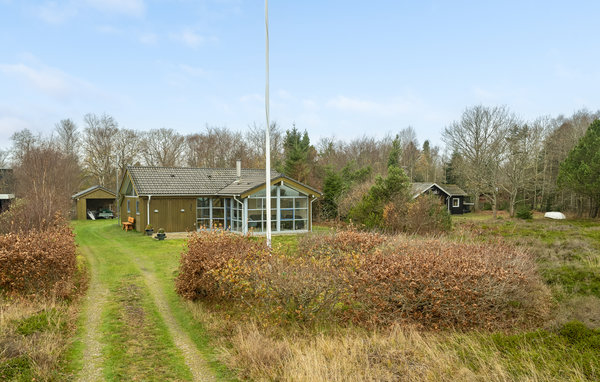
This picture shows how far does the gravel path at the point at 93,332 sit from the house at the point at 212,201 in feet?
33.7

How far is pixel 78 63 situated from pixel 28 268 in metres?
9.91

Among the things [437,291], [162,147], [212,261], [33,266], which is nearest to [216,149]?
[162,147]

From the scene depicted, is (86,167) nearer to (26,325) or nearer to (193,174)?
(193,174)

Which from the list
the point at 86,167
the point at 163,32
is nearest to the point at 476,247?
the point at 163,32

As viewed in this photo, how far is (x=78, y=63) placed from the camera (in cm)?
1540

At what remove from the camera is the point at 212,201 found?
24125 mm

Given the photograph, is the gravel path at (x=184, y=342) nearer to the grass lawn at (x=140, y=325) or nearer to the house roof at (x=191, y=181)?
the grass lawn at (x=140, y=325)

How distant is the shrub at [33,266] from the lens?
8.49m

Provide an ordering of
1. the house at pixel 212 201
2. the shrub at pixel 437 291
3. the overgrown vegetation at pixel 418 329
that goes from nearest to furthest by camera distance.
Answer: the overgrown vegetation at pixel 418 329, the shrub at pixel 437 291, the house at pixel 212 201

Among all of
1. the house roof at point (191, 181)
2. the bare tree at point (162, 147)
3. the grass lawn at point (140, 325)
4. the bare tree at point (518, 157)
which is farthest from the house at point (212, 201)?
the bare tree at point (518, 157)

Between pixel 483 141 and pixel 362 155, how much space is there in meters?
15.6

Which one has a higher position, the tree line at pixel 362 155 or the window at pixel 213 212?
the tree line at pixel 362 155

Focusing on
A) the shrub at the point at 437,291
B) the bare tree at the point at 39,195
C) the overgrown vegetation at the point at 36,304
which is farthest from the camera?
the bare tree at the point at 39,195

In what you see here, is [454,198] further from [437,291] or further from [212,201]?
[437,291]
